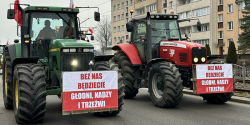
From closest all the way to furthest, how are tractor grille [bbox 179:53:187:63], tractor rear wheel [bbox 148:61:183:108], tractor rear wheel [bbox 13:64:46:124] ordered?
1. tractor rear wheel [bbox 13:64:46:124]
2. tractor rear wheel [bbox 148:61:183:108]
3. tractor grille [bbox 179:53:187:63]

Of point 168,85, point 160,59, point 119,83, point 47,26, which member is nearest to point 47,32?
point 47,26

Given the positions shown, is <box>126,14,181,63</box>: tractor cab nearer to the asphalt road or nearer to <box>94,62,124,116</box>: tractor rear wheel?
the asphalt road

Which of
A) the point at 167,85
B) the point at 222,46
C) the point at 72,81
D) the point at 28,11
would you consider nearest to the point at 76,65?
the point at 72,81

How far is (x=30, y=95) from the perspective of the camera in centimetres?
718

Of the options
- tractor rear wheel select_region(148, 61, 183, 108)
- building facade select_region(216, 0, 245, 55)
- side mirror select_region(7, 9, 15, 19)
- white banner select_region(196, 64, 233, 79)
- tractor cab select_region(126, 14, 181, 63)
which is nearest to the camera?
side mirror select_region(7, 9, 15, 19)

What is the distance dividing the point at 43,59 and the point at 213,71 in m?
5.04

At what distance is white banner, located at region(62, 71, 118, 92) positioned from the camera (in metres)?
7.32

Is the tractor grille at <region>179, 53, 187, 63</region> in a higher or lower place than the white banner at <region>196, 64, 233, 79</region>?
higher

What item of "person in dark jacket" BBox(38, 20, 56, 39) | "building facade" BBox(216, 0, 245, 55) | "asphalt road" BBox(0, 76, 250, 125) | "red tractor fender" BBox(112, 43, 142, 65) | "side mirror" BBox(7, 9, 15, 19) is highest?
"building facade" BBox(216, 0, 245, 55)

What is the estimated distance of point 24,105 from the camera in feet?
23.6

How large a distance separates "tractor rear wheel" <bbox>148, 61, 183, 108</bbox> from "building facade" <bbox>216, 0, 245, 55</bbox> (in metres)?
41.4

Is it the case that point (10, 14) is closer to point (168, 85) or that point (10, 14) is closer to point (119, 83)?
point (119, 83)

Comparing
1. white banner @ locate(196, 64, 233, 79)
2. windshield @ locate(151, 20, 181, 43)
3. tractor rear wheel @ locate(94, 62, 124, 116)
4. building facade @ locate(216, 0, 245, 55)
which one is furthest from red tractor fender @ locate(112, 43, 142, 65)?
building facade @ locate(216, 0, 245, 55)

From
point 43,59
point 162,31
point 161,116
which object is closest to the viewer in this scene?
point 161,116
